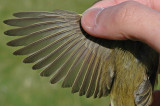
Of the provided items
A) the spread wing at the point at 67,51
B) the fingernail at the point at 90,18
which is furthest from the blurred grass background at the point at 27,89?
the fingernail at the point at 90,18

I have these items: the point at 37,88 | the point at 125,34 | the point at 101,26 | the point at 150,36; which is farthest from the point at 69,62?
the point at 37,88

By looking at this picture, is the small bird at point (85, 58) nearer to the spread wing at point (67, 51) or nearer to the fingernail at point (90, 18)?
the spread wing at point (67, 51)

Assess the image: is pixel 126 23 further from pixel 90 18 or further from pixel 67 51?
A: pixel 67 51

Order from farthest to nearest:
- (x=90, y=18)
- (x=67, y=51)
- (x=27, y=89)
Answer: (x=27, y=89) < (x=67, y=51) < (x=90, y=18)

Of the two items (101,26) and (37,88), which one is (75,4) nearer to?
(37,88)

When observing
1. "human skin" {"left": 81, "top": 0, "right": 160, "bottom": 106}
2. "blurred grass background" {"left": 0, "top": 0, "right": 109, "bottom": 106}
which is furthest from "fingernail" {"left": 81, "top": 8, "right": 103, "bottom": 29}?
"blurred grass background" {"left": 0, "top": 0, "right": 109, "bottom": 106}

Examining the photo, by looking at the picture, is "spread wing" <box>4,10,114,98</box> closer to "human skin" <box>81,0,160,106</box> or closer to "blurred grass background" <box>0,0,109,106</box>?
"human skin" <box>81,0,160,106</box>

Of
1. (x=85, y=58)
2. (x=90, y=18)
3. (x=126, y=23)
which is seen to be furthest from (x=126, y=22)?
(x=85, y=58)

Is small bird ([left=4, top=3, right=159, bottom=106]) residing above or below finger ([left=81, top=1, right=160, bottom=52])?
below
